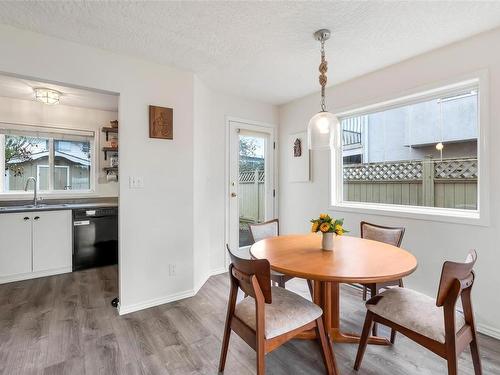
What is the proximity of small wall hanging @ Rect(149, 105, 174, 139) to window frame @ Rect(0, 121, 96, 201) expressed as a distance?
2.16 metres

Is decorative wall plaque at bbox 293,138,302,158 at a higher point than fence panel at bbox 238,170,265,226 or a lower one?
higher

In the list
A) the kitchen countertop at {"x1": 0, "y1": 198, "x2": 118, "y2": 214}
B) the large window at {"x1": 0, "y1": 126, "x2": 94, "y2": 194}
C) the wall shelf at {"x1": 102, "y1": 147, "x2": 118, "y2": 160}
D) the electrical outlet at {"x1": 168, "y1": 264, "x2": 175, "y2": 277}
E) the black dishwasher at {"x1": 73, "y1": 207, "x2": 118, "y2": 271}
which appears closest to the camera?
the electrical outlet at {"x1": 168, "y1": 264, "x2": 175, "y2": 277}

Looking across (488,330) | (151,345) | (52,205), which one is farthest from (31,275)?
(488,330)

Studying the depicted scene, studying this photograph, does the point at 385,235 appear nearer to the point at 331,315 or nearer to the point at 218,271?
the point at 331,315

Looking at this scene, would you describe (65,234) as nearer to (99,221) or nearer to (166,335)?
(99,221)

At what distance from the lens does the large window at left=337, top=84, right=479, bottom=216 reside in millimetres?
2352

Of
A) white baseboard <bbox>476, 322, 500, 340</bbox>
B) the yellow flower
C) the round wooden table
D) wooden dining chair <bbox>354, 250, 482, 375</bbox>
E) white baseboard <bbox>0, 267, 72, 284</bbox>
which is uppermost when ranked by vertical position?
the yellow flower

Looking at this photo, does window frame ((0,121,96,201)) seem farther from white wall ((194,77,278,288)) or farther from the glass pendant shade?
the glass pendant shade

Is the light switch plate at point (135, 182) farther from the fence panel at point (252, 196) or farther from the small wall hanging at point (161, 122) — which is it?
the fence panel at point (252, 196)

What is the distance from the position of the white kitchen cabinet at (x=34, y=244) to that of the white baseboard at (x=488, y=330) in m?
4.49

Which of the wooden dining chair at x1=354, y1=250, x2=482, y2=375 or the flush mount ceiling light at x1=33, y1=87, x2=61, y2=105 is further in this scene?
the flush mount ceiling light at x1=33, y1=87, x2=61, y2=105

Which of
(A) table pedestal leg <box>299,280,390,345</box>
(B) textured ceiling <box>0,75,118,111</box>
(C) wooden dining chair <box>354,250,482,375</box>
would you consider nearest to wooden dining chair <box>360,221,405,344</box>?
(A) table pedestal leg <box>299,280,390,345</box>

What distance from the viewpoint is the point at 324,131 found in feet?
6.30

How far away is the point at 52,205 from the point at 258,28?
361 centimetres
